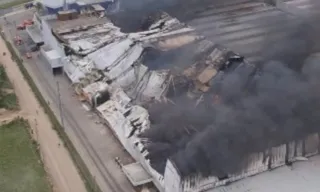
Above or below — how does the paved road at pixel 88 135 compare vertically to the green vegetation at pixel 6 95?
below

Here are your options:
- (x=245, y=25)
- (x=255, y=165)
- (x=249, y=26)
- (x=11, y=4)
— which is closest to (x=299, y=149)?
(x=255, y=165)

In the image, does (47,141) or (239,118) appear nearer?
(239,118)

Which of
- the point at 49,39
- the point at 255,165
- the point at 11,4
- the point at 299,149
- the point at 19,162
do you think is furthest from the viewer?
the point at 11,4

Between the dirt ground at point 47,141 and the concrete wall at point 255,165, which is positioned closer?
the concrete wall at point 255,165

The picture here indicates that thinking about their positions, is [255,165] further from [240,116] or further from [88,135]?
[88,135]

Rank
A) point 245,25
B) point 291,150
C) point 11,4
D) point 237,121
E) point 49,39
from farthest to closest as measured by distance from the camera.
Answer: point 11,4 < point 49,39 < point 245,25 < point 291,150 < point 237,121

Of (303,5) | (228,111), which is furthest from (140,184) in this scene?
(303,5)

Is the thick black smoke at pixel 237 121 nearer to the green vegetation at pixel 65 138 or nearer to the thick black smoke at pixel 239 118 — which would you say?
the thick black smoke at pixel 239 118

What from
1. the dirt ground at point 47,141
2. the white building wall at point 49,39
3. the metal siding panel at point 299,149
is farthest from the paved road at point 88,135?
the metal siding panel at point 299,149
